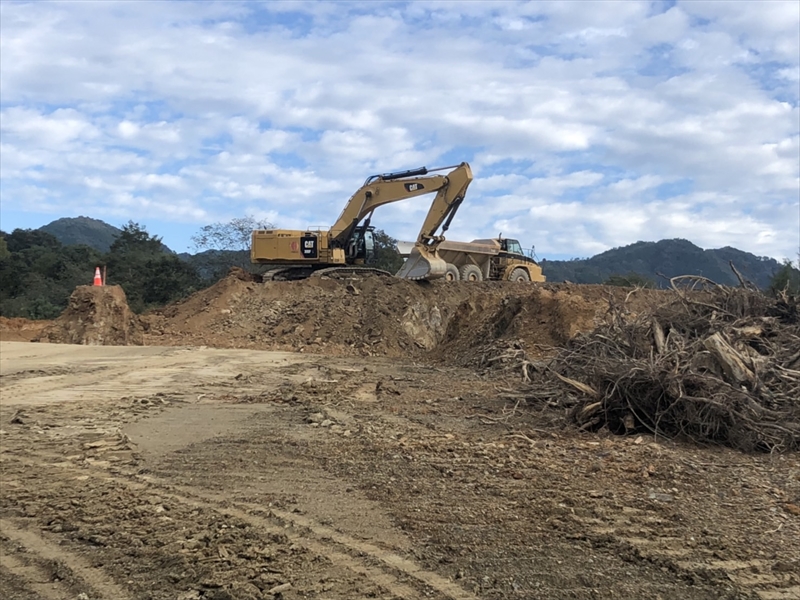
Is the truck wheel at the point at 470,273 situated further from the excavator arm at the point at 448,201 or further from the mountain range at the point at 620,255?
the mountain range at the point at 620,255

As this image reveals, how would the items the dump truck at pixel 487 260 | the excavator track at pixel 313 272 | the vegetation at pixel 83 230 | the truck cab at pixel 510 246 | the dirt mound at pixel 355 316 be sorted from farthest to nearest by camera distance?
1. the vegetation at pixel 83 230
2. the truck cab at pixel 510 246
3. the dump truck at pixel 487 260
4. the excavator track at pixel 313 272
5. the dirt mound at pixel 355 316

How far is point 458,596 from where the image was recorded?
3285 mm

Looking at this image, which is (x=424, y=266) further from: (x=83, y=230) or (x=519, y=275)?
(x=83, y=230)

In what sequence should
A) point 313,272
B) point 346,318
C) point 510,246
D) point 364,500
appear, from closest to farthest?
point 364,500 < point 346,318 < point 313,272 < point 510,246

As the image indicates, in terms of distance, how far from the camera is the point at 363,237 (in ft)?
74.4

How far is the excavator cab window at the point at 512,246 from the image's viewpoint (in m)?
27.1

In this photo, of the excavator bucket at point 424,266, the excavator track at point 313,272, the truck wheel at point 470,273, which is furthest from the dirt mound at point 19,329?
the truck wheel at point 470,273

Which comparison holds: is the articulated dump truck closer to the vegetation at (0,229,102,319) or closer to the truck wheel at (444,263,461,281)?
the truck wheel at (444,263,461,281)

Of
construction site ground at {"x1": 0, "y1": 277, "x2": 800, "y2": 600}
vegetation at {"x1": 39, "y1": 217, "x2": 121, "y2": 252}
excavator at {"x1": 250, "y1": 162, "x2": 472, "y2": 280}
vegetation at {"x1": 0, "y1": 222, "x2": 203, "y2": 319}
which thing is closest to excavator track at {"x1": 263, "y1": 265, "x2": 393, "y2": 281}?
excavator at {"x1": 250, "y1": 162, "x2": 472, "y2": 280}

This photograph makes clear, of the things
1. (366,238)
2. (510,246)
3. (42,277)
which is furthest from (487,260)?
(42,277)

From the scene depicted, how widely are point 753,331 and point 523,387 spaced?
107 inches

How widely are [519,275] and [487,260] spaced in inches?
56.5

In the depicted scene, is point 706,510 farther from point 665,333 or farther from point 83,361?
point 83,361

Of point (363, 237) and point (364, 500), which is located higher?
point (363, 237)
